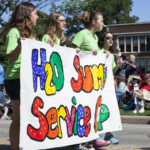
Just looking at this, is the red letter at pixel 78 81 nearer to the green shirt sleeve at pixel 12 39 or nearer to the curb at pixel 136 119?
the green shirt sleeve at pixel 12 39

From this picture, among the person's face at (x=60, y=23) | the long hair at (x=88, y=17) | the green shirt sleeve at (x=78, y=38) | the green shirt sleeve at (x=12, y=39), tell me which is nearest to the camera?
the green shirt sleeve at (x=12, y=39)

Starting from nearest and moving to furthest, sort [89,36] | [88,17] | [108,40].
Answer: [89,36] → [88,17] → [108,40]

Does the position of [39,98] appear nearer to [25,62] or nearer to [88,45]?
[25,62]

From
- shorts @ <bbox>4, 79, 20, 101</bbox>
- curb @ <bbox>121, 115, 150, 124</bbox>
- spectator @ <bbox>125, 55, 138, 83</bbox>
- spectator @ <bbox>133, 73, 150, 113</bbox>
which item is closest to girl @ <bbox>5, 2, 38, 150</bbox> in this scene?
shorts @ <bbox>4, 79, 20, 101</bbox>

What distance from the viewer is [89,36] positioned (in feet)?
17.0

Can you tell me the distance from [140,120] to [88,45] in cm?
514

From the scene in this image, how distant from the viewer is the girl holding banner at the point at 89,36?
5.09 m

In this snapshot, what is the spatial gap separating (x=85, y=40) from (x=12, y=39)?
1141mm

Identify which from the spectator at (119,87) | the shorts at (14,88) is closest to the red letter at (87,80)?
the shorts at (14,88)

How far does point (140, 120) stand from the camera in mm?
9906

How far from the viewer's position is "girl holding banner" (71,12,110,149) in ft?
16.7

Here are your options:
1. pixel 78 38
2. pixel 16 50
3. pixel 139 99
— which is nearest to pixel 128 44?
pixel 139 99

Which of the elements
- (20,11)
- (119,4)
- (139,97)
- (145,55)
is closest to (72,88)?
(20,11)

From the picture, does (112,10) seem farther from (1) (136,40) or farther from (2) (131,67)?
(2) (131,67)
